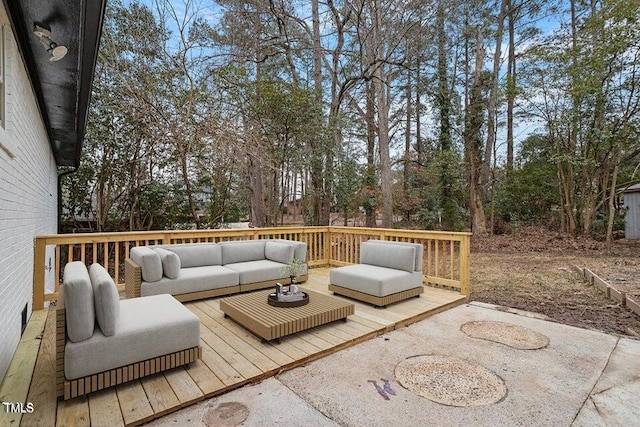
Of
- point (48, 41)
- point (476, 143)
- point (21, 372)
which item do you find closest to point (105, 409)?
point (21, 372)

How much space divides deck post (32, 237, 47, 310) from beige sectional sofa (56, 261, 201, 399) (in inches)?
76.2

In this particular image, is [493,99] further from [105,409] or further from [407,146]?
[105,409]

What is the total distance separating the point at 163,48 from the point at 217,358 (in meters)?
5.94

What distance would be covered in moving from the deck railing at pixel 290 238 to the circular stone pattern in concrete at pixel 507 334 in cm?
107

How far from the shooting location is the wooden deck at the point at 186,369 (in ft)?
6.71

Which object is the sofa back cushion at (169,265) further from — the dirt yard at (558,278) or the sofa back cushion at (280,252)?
the dirt yard at (558,278)

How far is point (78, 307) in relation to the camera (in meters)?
2.18

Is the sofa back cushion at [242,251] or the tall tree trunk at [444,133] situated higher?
the tall tree trunk at [444,133]

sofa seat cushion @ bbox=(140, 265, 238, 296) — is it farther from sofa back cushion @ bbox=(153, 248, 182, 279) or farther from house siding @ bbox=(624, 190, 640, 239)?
house siding @ bbox=(624, 190, 640, 239)

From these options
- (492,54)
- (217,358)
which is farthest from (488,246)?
(217,358)

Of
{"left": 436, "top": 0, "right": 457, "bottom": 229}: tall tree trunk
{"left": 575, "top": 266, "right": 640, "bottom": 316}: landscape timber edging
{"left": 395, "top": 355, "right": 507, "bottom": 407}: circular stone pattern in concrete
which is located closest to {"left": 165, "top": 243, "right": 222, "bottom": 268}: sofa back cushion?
{"left": 395, "top": 355, "right": 507, "bottom": 407}: circular stone pattern in concrete

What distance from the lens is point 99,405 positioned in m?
2.13

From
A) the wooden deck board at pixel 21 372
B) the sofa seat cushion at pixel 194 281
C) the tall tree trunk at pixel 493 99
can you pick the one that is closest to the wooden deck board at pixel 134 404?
the wooden deck board at pixel 21 372

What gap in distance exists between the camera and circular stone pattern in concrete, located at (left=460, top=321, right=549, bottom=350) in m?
3.19
